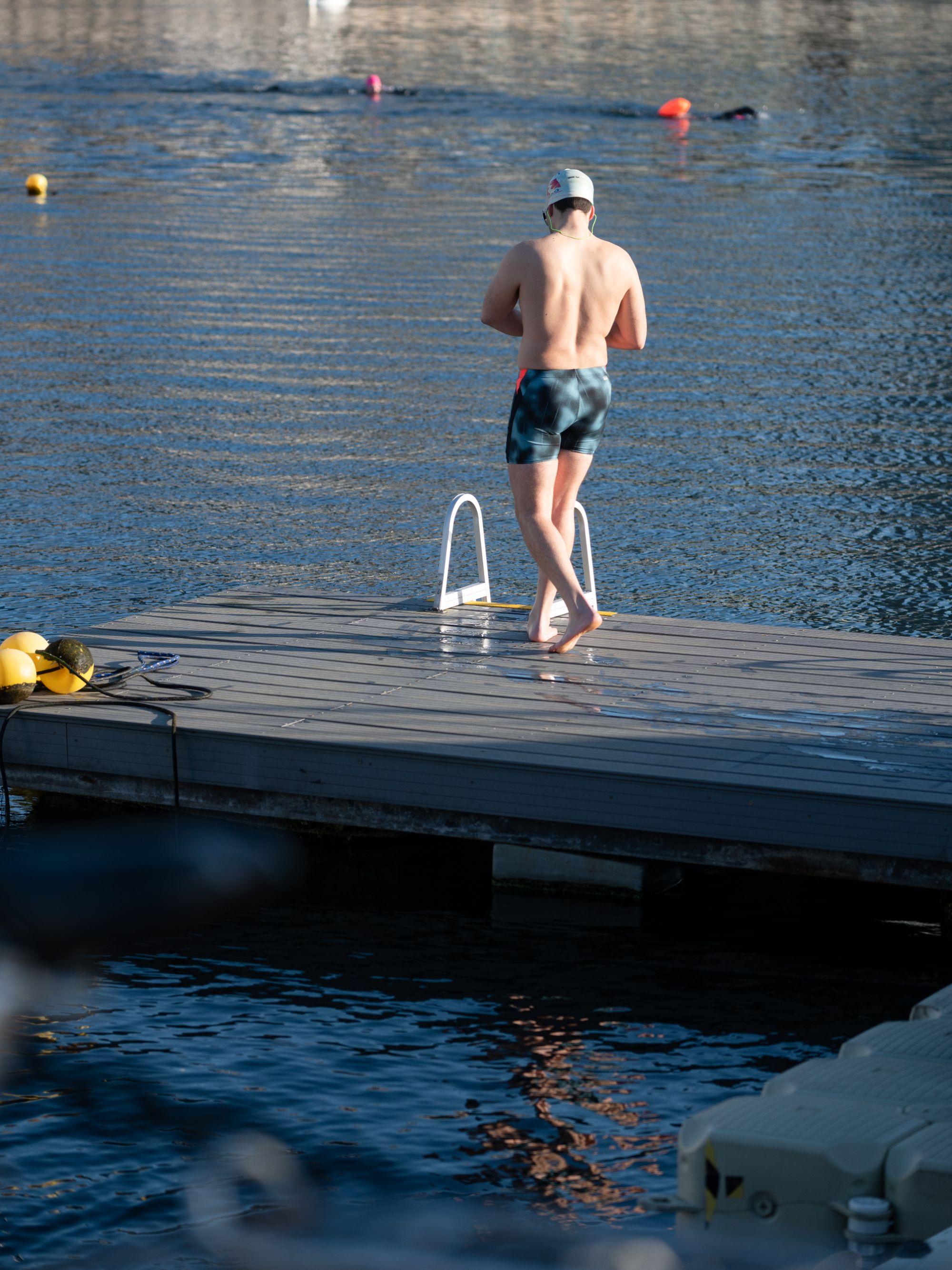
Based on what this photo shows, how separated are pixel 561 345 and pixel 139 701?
241cm

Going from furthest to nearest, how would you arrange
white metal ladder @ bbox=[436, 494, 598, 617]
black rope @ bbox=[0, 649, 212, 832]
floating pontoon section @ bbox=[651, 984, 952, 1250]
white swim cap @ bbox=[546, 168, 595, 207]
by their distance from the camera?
white metal ladder @ bbox=[436, 494, 598, 617] < white swim cap @ bbox=[546, 168, 595, 207] < black rope @ bbox=[0, 649, 212, 832] < floating pontoon section @ bbox=[651, 984, 952, 1250]

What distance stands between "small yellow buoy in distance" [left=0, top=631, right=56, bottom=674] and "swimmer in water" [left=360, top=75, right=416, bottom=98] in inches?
1942

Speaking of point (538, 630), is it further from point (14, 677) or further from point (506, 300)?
point (14, 677)

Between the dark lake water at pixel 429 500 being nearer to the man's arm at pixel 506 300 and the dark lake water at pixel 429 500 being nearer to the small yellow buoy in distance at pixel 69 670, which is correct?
the small yellow buoy in distance at pixel 69 670

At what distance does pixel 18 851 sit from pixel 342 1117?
2.93 m

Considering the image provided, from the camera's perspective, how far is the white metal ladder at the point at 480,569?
9008mm

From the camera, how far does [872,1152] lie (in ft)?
14.6

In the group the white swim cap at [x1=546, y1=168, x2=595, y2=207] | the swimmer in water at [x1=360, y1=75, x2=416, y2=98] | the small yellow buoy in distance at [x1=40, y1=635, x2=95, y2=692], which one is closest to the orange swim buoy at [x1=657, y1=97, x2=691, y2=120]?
the swimmer in water at [x1=360, y1=75, x2=416, y2=98]

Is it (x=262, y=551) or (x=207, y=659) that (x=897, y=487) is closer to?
(x=262, y=551)

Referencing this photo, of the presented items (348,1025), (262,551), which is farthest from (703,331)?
(348,1025)

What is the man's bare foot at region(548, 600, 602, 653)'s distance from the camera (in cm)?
821

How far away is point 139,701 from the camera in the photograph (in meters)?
7.84

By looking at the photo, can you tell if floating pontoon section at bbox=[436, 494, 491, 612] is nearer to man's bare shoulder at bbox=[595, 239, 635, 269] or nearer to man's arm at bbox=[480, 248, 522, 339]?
man's arm at bbox=[480, 248, 522, 339]

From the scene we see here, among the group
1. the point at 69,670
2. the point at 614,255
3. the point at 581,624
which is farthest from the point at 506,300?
the point at 69,670
